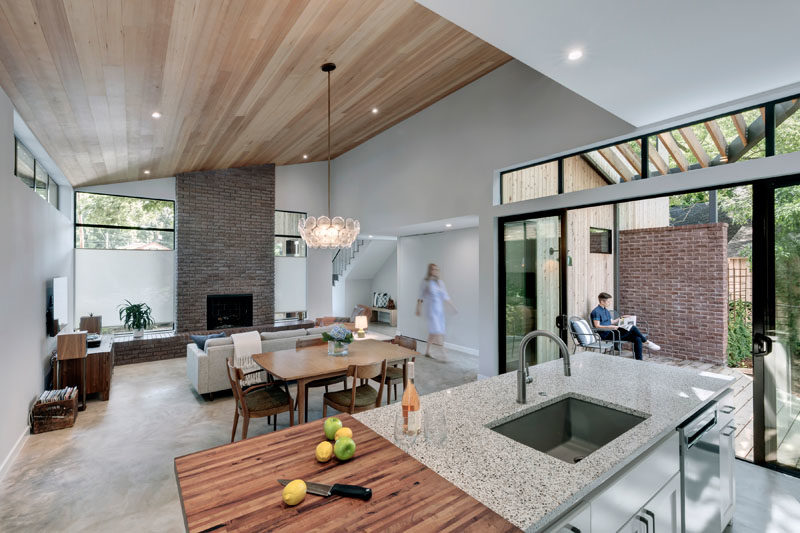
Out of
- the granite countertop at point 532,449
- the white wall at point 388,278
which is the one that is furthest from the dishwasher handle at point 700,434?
the white wall at point 388,278

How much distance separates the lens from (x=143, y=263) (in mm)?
7039

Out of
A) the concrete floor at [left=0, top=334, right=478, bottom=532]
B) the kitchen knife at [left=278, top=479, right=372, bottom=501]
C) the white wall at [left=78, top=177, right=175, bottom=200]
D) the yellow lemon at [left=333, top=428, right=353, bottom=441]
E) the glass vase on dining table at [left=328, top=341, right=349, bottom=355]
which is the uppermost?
the white wall at [left=78, top=177, right=175, bottom=200]

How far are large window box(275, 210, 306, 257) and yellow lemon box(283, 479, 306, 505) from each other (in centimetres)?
795

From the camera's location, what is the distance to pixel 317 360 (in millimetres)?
3717

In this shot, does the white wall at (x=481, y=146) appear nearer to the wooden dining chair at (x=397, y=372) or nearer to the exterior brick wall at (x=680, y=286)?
the wooden dining chair at (x=397, y=372)

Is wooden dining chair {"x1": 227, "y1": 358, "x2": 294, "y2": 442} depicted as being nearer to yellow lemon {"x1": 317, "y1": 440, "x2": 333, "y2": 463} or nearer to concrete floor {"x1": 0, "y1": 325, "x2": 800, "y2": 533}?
concrete floor {"x1": 0, "y1": 325, "x2": 800, "y2": 533}

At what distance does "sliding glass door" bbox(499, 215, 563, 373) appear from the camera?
455 cm

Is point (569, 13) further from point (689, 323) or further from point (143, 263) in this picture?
point (143, 263)

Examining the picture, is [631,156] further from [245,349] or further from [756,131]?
[245,349]

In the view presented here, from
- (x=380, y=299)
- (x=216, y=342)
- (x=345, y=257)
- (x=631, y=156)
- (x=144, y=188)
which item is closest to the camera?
(x=631, y=156)

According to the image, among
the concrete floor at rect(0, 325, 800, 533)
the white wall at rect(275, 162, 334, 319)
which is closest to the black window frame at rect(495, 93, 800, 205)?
the concrete floor at rect(0, 325, 800, 533)

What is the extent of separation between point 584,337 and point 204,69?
5.60 metres

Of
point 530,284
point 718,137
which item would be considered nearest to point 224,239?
point 530,284

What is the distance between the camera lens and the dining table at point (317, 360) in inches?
128
